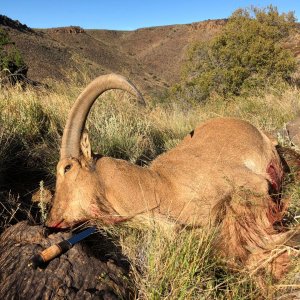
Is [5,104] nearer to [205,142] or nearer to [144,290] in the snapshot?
[205,142]

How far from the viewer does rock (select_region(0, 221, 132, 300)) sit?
247cm

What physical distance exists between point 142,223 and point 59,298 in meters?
1.19

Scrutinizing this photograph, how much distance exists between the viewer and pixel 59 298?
2404 millimetres

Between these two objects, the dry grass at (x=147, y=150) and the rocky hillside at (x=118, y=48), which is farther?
the rocky hillside at (x=118, y=48)

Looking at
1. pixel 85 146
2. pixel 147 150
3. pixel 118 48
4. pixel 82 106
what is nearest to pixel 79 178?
pixel 85 146

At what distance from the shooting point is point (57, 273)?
8.59 ft

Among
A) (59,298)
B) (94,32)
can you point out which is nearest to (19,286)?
(59,298)

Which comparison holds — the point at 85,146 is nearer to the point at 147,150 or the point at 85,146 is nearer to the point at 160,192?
the point at 160,192

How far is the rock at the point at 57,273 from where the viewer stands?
8.09 ft

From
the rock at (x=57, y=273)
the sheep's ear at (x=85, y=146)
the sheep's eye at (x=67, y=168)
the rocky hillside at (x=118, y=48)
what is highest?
the rocky hillside at (x=118, y=48)

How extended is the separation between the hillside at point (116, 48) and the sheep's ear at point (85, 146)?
32.9 metres

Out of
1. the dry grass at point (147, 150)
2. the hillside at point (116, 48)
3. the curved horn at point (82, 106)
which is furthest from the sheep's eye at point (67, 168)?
the hillside at point (116, 48)

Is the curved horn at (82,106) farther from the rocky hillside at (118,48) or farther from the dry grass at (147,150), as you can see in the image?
the rocky hillside at (118,48)

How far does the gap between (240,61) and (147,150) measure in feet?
31.8
